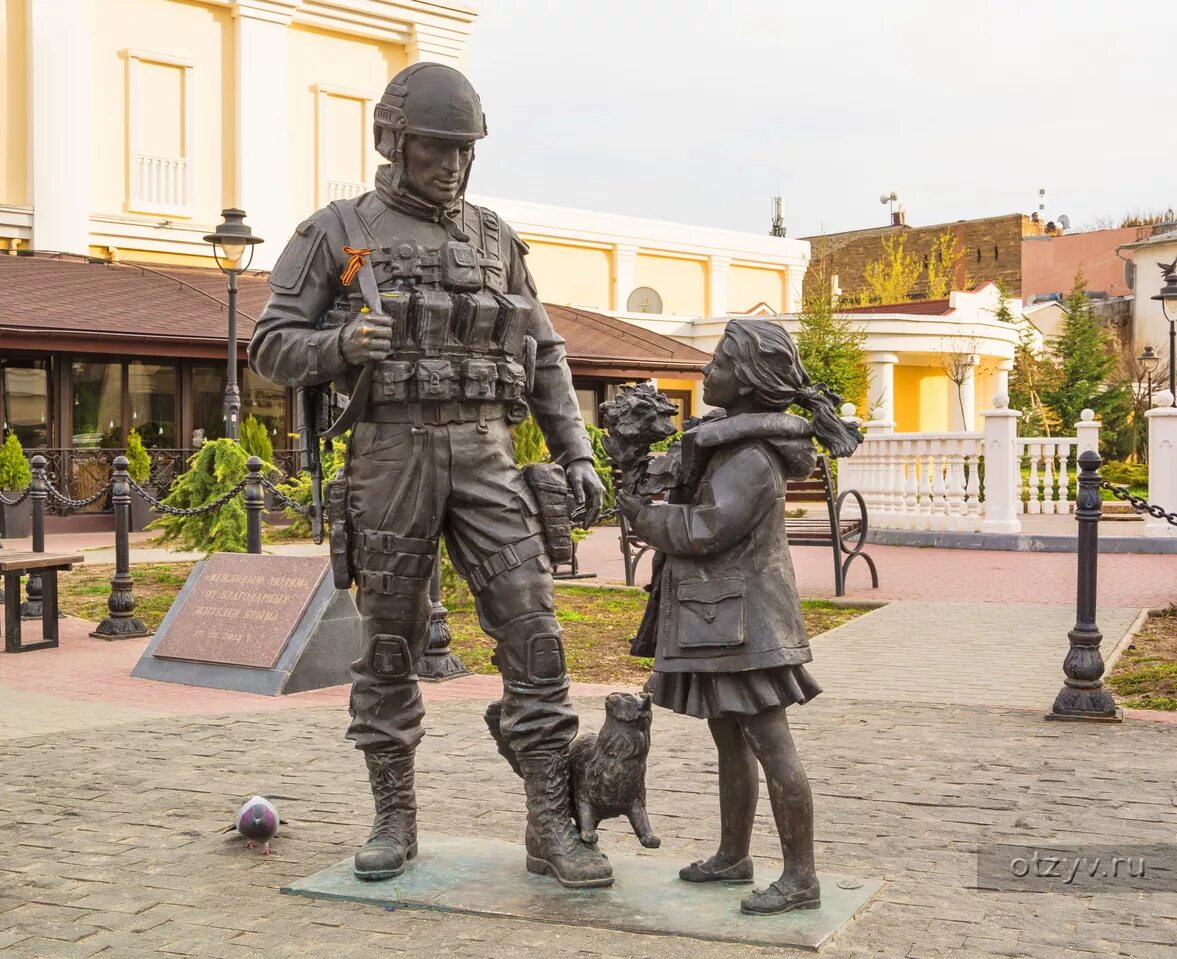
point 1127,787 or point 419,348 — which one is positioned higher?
point 419,348

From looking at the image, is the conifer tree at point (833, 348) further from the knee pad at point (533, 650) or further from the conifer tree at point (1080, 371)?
the knee pad at point (533, 650)

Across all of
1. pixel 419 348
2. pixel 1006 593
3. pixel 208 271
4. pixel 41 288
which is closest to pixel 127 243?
pixel 208 271

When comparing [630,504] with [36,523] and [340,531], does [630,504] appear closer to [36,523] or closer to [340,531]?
[340,531]

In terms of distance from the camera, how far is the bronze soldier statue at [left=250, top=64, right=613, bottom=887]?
4.54m

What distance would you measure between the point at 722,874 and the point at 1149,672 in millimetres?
5623

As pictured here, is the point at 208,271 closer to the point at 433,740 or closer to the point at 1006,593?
the point at 1006,593

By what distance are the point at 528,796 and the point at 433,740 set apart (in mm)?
2564

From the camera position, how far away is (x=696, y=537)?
4.18m

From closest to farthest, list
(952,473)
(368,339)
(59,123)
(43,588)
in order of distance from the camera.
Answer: (368,339) → (43,588) → (952,473) → (59,123)

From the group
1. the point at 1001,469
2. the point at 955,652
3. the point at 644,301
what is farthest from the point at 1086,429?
the point at 644,301

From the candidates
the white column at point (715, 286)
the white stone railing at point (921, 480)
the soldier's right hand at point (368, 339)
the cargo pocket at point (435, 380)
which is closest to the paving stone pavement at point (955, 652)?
the cargo pocket at point (435, 380)

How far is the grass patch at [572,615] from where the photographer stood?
9953 mm

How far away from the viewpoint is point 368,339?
14.2 feet

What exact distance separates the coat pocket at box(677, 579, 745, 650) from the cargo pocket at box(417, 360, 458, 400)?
38.7 inches
